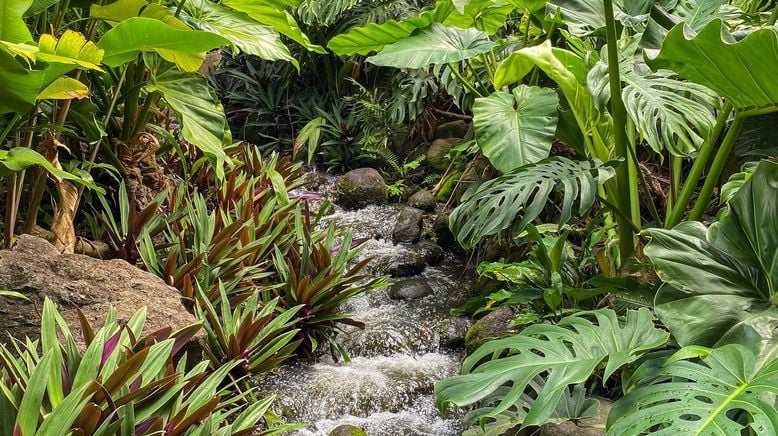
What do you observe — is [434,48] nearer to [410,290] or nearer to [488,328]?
[488,328]

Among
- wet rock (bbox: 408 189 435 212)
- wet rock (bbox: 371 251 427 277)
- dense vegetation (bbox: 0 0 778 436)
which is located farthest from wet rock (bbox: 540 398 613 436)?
wet rock (bbox: 408 189 435 212)

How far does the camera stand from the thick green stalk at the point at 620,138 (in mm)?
2025

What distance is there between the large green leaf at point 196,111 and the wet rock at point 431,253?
2137 mm

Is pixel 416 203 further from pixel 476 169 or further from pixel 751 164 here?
pixel 751 164

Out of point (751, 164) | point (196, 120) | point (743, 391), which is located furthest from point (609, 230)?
point (196, 120)

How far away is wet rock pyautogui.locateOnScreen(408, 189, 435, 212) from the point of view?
544 centimetres

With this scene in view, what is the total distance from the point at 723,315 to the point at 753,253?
18 centimetres

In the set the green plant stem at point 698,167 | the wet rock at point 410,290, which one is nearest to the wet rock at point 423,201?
the wet rock at point 410,290

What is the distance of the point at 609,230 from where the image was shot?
3023 millimetres

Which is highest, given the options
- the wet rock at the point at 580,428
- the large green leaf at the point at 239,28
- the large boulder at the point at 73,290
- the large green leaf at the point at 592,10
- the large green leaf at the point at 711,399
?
the large green leaf at the point at 592,10

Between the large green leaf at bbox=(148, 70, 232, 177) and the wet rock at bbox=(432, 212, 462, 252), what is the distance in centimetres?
223

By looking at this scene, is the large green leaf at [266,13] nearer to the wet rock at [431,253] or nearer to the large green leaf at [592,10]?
the large green leaf at [592,10]

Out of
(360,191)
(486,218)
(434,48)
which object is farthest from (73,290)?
(360,191)

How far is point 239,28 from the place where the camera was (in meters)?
3.55
